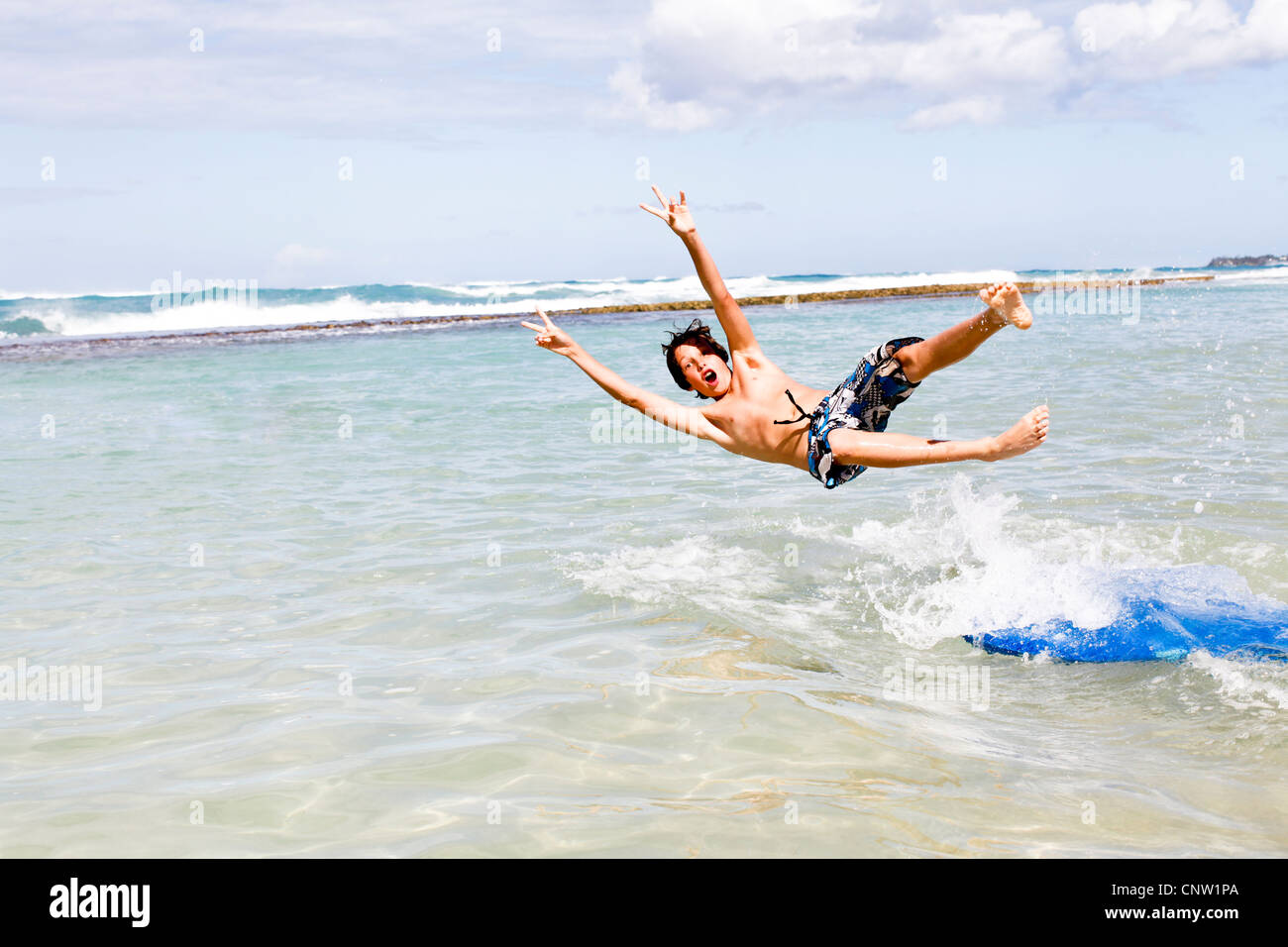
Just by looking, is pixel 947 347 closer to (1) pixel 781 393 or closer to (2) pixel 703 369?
(1) pixel 781 393

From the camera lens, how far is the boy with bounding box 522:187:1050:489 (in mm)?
5238

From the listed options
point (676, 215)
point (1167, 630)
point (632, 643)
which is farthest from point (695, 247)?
point (1167, 630)

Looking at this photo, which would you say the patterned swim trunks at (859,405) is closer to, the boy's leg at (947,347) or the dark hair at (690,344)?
the boy's leg at (947,347)

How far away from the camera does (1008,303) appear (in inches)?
179

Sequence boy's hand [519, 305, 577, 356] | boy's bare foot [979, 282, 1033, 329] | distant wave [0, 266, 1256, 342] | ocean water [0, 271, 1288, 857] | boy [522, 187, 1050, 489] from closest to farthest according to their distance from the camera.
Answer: ocean water [0, 271, 1288, 857]
boy's bare foot [979, 282, 1033, 329]
boy [522, 187, 1050, 489]
boy's hand [519, 305, 577, 356]
distant wave [0, 266, 1256, 342]

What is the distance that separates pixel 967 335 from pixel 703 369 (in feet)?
5.38

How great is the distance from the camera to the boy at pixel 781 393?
5238 millimetres

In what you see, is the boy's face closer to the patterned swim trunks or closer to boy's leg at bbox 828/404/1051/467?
the patterned swim trunks

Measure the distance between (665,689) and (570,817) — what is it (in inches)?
50.2

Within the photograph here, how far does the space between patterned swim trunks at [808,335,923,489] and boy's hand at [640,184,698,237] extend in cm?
125

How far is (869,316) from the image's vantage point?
107 ft

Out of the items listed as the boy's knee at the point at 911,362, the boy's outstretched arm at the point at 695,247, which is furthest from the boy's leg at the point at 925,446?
the boy's outstretched arm at the point at 695,247

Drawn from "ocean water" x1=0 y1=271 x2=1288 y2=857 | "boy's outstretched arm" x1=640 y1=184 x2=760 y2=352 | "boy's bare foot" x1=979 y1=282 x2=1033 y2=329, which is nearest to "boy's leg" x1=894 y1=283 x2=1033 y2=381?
"boy's bare foot" x1=979 y1=282 x2=1033 y2=329
